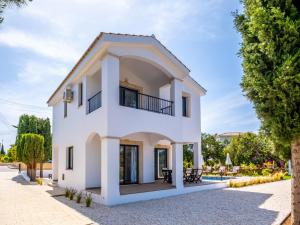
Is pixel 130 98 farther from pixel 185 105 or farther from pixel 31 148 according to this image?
pixel 31 148

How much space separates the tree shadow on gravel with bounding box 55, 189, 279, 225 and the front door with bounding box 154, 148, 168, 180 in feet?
20.9

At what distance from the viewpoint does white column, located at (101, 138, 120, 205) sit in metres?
11.2

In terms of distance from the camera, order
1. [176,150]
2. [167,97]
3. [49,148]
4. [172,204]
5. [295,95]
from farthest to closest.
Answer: [49,148], [167,97], [176,150], [172,204], [295,95]

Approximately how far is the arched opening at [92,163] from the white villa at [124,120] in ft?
0.17

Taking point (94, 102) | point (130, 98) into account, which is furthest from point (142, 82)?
point (94, 102)

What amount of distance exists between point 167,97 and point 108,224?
40.3 feet

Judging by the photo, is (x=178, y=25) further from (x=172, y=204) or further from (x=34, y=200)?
(x=34, y=200)

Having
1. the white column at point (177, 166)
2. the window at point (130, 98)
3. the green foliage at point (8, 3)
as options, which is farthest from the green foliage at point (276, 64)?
the window at point (130, 98)

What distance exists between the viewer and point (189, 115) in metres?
19.7

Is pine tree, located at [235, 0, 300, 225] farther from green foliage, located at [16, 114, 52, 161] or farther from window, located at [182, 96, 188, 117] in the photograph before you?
green foliage, located at [16, 114, 52, 161]

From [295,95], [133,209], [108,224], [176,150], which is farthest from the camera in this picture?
[176,150]

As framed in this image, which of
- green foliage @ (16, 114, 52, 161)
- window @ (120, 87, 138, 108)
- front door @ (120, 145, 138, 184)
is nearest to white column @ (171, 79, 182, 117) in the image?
window @ (120, 87, 138, 108)

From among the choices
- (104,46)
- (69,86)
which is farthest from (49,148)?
(104,46)

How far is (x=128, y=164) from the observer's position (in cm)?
1636
